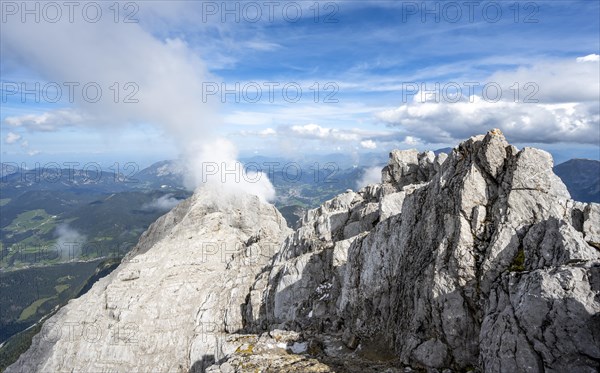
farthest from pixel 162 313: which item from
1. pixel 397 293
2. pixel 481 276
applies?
pixel 481 276

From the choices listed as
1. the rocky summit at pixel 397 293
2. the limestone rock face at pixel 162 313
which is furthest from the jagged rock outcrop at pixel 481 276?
the limestone rock face at pixel 162 313

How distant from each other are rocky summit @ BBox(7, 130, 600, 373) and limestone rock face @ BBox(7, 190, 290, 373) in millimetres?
268

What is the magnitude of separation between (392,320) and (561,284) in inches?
652

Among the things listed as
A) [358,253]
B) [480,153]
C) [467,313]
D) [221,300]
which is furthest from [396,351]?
[221,300]

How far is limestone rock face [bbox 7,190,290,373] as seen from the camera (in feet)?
202

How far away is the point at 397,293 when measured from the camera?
34375 millimetres

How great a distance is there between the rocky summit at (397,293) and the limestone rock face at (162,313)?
0.27m

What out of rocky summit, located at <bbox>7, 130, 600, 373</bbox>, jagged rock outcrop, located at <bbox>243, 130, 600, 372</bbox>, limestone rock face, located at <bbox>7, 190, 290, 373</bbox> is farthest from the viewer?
limestone rock face, located at <bbox>7, 190, 290, 373</bbox>

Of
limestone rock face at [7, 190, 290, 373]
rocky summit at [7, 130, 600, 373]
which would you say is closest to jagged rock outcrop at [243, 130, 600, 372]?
rocky summit at [7, 130, 600, 373]

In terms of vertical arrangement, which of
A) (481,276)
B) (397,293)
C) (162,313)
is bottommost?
(162,313)

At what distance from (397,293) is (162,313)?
51172mm

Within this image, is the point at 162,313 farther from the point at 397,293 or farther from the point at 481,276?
the point at 481,276

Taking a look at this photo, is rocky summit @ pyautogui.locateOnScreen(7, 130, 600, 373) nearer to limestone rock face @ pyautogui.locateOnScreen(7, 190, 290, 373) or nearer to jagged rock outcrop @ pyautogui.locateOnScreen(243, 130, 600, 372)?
jagged rock outcrop @ pyautogui.locateOnScreen(243, 130, 600, 372)

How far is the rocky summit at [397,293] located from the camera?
66.4 feet
